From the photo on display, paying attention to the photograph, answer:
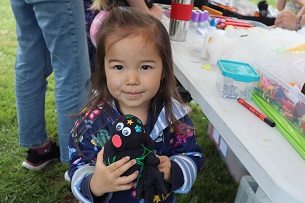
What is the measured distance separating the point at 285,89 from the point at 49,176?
1.16 m

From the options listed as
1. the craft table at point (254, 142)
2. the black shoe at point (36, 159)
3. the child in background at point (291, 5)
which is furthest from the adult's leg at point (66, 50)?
the child in background at point (291, 5)

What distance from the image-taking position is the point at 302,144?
64 centimetres

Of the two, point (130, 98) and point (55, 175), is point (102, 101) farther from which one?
point (55, 175)

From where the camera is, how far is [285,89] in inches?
30.0

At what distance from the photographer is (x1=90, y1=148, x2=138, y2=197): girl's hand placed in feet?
2.00

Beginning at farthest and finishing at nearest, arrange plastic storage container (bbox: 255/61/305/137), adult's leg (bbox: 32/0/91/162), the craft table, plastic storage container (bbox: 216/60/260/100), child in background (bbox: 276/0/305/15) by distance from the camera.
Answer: child in background (bbox: 276/0/305/15)
adult's leg (bbox: 32/0/91/162)
plastic storage container (bbox: 216/60/260/100)
plastic storage container (bbox: 255/61/305/137)
the craft table

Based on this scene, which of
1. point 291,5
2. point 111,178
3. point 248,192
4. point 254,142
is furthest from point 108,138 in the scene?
point 291,5

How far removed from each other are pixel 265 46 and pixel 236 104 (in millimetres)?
340

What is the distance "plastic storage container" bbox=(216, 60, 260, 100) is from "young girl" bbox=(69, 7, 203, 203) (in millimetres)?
120

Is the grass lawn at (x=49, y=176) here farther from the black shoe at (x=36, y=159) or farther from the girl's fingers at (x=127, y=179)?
the girl's fingers at (x=127, y=179)

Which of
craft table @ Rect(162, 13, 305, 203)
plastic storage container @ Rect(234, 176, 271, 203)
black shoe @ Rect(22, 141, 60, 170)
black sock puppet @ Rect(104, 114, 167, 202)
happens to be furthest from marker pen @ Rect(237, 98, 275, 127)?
black shoe @ Rect(22, 141, 60, 170)

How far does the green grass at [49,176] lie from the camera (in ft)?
4.66

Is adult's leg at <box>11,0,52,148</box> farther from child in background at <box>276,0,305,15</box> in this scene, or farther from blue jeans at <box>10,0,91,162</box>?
child in background at <box>276,0,305,15</box>

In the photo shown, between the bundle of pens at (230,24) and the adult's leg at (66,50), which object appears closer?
the adult's leg at (66,50)
